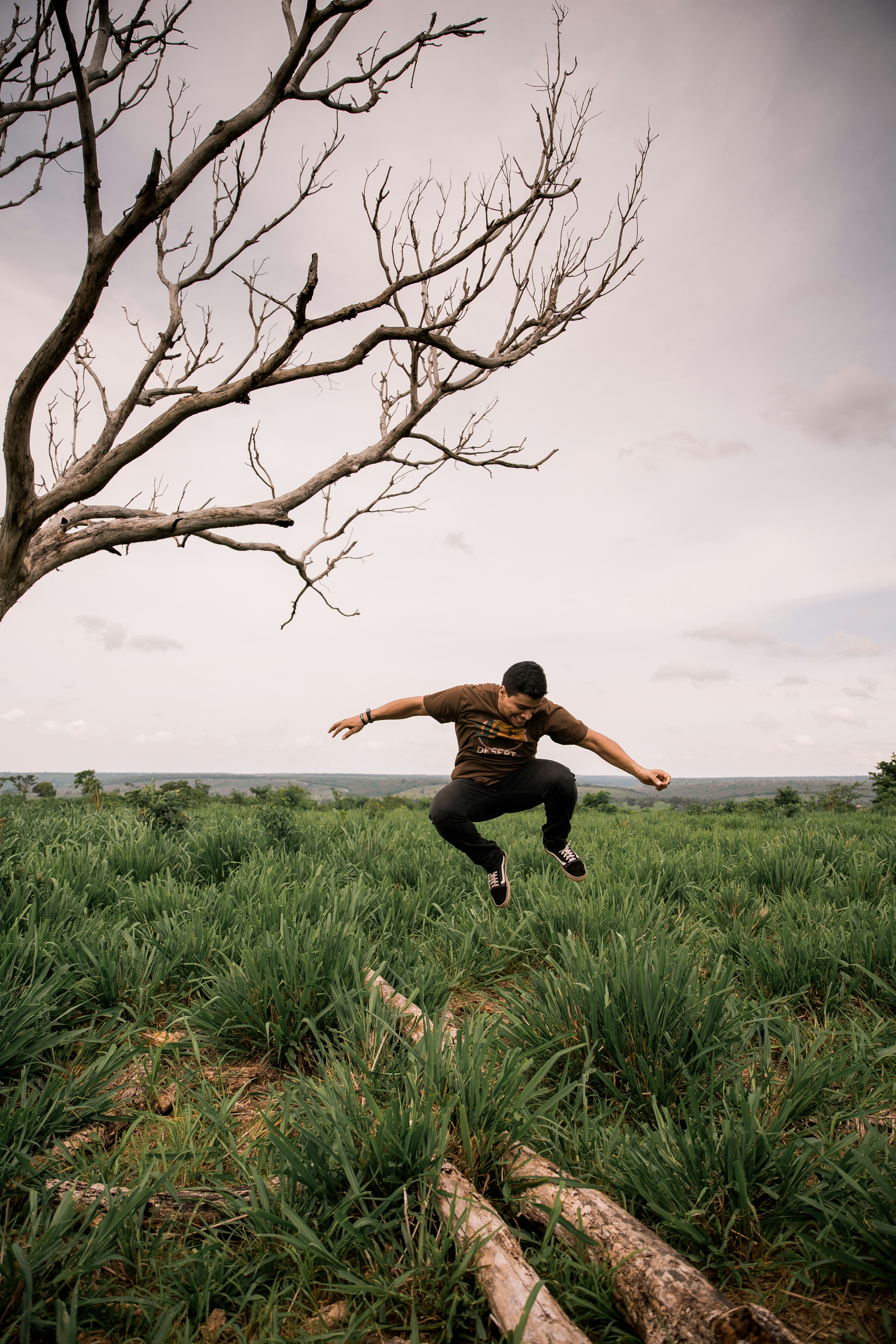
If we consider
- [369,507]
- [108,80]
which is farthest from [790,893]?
[108,80]

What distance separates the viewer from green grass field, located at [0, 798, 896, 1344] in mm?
1496

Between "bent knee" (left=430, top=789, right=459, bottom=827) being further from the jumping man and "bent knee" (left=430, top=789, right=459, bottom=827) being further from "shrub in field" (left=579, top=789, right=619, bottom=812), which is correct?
"shrub in field" (left=579, top=789, right=619, bottom=812)

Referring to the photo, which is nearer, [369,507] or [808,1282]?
[808,1282]

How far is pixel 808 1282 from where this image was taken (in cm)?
151

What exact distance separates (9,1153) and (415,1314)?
1.41 metres

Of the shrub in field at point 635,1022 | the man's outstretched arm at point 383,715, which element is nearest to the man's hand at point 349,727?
the man's outstretched arm at point 383,715

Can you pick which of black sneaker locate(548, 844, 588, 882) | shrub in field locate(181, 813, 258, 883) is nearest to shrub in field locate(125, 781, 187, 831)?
shrub in field locate(181, 813, 258, 883)

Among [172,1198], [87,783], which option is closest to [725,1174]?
[172,1198]

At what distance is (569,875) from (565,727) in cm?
114

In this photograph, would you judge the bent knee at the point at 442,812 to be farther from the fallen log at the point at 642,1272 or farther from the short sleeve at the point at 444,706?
the fallen log at the point at 642,1272

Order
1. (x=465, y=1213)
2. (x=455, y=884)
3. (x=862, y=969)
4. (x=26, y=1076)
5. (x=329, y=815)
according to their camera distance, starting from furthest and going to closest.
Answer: (x=329, y=815), (x=455, y=884), (x=862, y=969), (x=26, y=1076), (x=465, y=1213)

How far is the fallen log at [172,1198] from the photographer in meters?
1.70

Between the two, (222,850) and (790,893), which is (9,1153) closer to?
(222,850)

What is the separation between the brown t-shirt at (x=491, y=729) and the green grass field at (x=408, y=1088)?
0.96 meters
